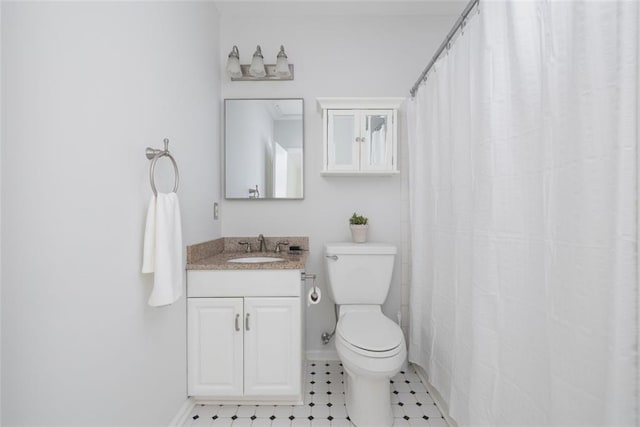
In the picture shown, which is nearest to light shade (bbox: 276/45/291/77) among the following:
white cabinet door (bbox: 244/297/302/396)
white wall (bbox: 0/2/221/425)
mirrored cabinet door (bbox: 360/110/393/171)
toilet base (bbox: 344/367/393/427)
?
mirrored cabinet door (bbox: 360/110/393/171)

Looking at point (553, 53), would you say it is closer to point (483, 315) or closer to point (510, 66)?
point (510, 66)

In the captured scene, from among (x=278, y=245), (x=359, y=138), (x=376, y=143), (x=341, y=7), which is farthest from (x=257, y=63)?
(x=278, y=245)

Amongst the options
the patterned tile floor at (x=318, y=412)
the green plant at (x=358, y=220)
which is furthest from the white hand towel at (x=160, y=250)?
the green plant at (x=358, y=220)

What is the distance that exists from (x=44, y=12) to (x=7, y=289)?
0.72 metres

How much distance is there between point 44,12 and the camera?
81 centimetres

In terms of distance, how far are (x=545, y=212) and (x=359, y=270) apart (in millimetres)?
1289

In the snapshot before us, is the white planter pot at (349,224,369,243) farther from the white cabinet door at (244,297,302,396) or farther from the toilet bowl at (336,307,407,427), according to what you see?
the white cabinet door at (244,297,302,396)

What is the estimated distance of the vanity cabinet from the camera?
165 centimetres

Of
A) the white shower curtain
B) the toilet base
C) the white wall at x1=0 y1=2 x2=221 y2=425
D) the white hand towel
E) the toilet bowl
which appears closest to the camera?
the white shower curtain

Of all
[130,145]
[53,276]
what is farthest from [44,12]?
[53,276]

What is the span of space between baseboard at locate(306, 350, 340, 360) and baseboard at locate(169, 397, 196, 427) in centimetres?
85

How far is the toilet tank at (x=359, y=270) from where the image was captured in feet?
6.64

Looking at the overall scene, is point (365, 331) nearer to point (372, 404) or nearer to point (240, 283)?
point (372, 404)

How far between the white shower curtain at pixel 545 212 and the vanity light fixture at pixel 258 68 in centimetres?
113
